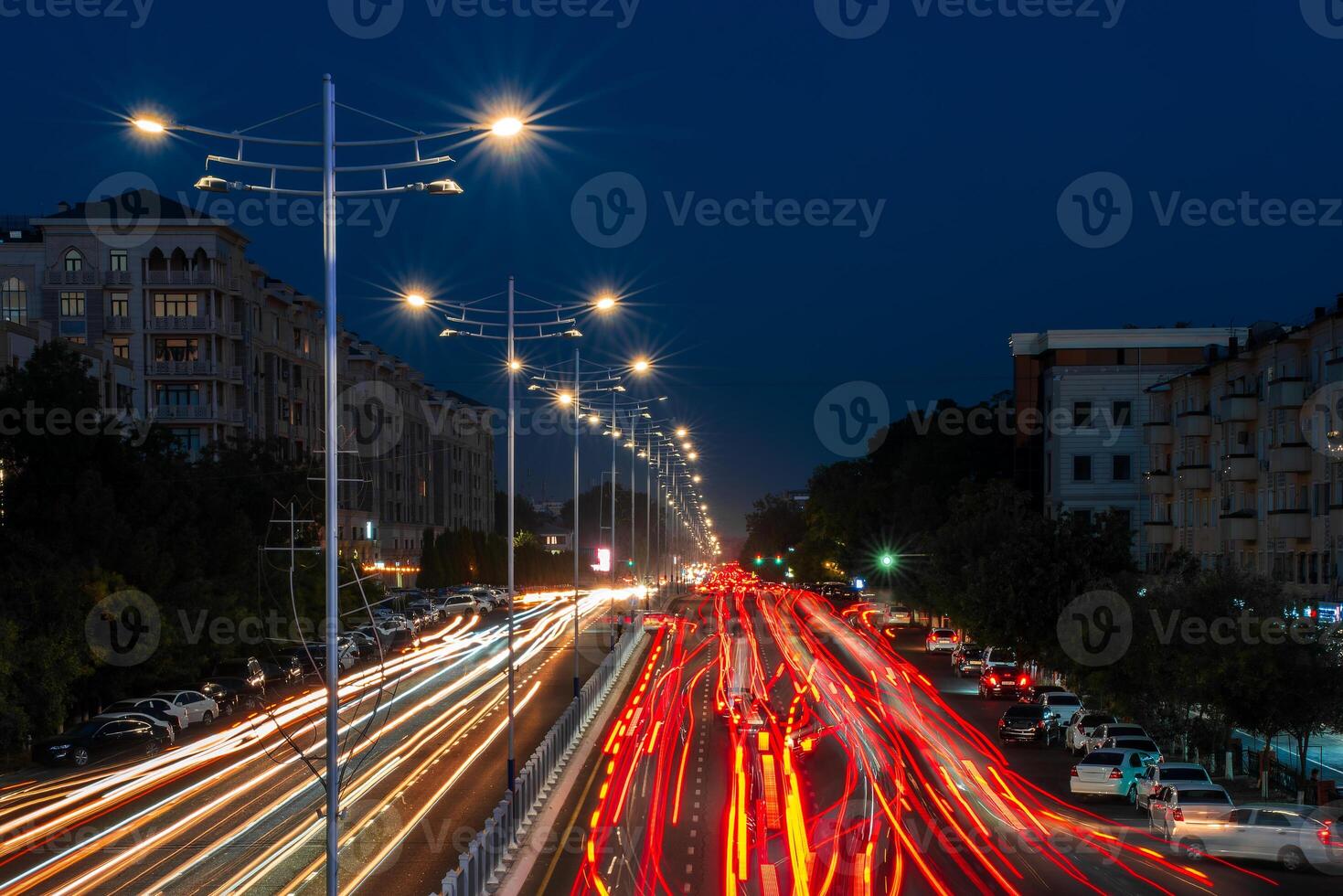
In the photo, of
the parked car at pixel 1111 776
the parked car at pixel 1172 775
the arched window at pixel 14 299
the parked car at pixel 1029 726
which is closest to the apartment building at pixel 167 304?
the arched window at pixel 14 299

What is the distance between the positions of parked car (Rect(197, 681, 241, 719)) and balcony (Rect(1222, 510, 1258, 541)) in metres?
33.9

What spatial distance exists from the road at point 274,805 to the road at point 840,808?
2.61 meters

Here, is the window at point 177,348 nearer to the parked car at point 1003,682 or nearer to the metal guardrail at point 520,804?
the metal guardrail at point 520,804

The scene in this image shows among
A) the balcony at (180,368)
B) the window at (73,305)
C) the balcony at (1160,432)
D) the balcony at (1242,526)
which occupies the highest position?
the window at (73,305)

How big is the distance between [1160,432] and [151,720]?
138 feet

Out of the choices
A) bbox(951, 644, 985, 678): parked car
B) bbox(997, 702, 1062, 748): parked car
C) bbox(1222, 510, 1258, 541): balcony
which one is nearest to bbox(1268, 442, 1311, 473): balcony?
bbox(1222, 510, 1258, 541): balcony

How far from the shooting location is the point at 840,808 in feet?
89.9

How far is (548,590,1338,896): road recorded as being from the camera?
21.3 metres

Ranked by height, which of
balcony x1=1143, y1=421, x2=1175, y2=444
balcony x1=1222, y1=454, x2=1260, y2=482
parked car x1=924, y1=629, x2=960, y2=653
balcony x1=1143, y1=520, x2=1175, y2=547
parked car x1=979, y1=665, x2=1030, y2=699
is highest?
balcony x1=1143, y1=421, x2=1175, y2=444

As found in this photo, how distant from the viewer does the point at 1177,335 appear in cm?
7294

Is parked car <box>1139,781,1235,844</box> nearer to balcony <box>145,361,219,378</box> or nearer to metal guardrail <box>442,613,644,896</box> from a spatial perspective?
metal guardrail <box>442,613,644,896</box>

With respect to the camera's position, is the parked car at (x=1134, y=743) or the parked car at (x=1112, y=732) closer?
the parked car at (x=1134, y=743)

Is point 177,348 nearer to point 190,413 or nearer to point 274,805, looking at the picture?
point 190,413

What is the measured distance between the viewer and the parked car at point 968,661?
184 feet
